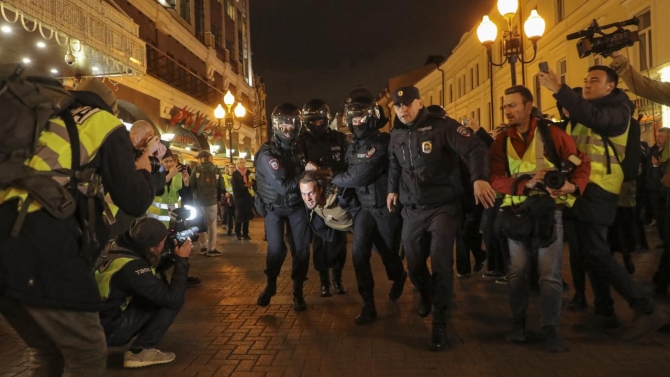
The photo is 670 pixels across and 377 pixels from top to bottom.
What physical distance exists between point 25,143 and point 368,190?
3.61 metres

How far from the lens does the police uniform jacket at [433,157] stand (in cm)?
469

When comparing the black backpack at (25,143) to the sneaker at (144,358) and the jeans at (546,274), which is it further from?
the jeans at (546,274)

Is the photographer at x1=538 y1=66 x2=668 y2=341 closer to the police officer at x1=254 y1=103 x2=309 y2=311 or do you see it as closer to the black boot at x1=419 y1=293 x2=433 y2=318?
the black boot at x1=419 y1=293 x2=433 y2=318

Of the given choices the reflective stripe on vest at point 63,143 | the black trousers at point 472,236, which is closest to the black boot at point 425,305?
the black trousers at point 472,236

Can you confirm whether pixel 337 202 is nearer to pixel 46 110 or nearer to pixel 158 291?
pixel 158 291

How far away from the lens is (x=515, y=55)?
11336mm

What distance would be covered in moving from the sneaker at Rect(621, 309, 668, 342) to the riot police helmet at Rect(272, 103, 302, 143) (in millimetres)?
3670

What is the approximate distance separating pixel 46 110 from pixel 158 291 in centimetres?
219

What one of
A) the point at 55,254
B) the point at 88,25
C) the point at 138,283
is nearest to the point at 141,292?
the point at 138,283

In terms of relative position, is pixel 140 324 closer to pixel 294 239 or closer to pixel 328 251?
pixel 294 239

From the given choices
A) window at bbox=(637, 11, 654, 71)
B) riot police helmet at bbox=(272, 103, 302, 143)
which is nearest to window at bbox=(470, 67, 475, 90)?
window at bbox=(637, 11, 654, 71)

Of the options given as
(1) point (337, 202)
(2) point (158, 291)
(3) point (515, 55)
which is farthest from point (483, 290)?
(3) point (515, 55)

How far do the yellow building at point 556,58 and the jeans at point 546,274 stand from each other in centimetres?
720

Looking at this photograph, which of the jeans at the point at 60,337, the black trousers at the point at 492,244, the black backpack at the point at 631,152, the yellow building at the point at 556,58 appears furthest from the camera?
the yellow building at the point at 556,58
